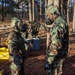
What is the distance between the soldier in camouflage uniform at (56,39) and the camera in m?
4.20

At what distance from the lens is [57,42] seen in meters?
4.18

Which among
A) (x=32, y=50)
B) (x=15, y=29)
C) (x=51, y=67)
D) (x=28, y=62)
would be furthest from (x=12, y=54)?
(x=32, y=50)

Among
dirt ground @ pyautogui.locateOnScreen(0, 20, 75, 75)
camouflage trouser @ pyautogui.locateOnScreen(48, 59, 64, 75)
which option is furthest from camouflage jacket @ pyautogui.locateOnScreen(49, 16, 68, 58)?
dirt ground @ pyautogui.locateOnScreen(0, 20, 75, 75)

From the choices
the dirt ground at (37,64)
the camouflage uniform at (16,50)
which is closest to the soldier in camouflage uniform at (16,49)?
the camouflage uniform at (16,50)

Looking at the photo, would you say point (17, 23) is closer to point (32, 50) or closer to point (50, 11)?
point (50, 11)

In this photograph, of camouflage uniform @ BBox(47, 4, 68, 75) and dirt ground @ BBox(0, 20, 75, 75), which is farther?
dirt ground @ BBox(0, 20, 75, 75)

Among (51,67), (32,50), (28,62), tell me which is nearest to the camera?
(51,67)

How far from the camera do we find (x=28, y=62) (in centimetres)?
812

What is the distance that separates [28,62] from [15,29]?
138 inches

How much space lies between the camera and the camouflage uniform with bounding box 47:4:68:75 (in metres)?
4.20

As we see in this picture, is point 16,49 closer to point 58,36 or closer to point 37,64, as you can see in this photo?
point 58,36

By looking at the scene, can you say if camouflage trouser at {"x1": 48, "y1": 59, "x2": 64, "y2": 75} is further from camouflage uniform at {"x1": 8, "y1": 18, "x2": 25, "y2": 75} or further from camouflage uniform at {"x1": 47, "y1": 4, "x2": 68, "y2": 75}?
camouflage uniform at {"x1": 8, "y1": 18, "x2": 25, "y2": 75}

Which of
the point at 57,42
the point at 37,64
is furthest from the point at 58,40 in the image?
the point at 37,64

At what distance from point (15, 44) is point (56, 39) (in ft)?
3.05
